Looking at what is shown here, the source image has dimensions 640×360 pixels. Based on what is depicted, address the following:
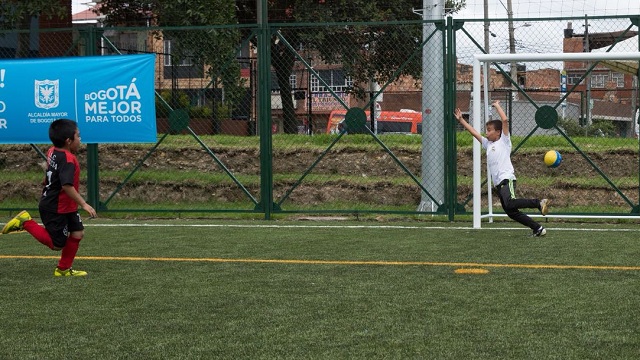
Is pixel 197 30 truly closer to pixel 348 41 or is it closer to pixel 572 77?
pixel 348 41

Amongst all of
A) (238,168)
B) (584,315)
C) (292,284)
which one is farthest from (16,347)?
(238,168)

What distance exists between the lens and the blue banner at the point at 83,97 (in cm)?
1420

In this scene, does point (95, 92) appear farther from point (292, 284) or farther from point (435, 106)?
point (292, 284)

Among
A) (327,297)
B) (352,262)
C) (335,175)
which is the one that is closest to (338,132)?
(335,175)

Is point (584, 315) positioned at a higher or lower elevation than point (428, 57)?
lower

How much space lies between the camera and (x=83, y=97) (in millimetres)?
14320

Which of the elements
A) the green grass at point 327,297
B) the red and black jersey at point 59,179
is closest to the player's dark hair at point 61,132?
the red and black jersey at point 59,179

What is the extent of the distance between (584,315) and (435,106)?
760 cm

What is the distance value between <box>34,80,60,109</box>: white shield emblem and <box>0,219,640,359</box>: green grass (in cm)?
324

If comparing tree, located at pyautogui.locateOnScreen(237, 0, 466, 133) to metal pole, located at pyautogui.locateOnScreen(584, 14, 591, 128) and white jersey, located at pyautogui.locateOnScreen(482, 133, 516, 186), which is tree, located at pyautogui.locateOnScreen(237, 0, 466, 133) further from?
white jersey, located at pyautogui.locateOnScreen(482, 133, 516, 186)

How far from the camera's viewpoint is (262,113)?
563 inches

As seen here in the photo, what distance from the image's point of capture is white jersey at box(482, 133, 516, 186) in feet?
38.3

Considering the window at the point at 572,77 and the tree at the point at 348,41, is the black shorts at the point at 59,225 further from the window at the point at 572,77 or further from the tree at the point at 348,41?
the window at the point at 572,77

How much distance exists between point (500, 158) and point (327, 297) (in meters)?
4.93
